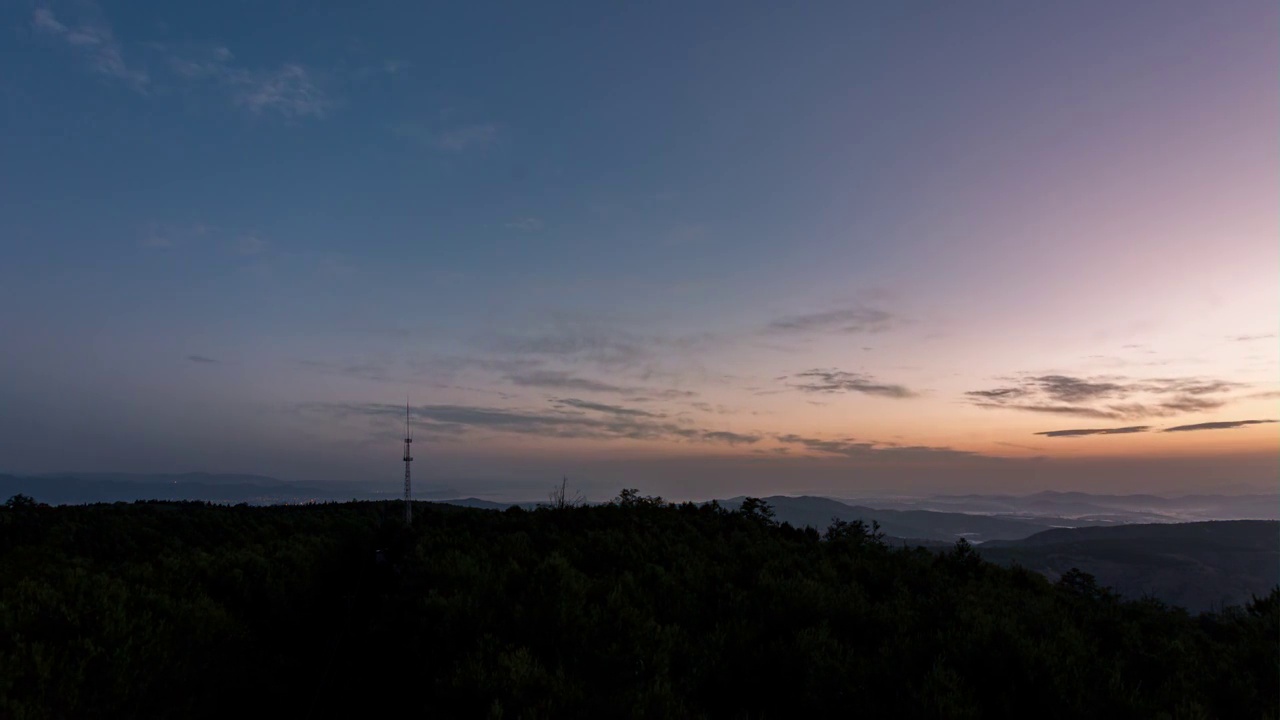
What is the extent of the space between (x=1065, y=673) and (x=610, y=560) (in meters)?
10.6

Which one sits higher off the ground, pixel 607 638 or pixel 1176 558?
pixel 607 638

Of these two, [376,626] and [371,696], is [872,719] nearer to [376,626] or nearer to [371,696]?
[371,696]

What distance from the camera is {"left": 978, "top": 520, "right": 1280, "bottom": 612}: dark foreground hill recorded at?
437 ft

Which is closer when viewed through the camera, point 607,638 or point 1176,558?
point 607,638

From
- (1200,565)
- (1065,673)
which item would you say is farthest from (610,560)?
(1200,565)

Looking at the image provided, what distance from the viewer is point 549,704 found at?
804cm

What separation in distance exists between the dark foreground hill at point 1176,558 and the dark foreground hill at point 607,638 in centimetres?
13078

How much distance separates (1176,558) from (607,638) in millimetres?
207673

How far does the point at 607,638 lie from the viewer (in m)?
10.7

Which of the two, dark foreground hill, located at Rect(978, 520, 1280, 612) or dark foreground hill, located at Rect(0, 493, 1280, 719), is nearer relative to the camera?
dark foreground hill, located at Rect(0, 493, 1280, 719)

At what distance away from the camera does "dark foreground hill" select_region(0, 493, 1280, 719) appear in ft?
29.1

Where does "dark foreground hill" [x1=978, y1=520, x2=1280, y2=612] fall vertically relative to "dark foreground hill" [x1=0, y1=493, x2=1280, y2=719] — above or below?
below

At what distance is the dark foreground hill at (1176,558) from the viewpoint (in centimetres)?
13325

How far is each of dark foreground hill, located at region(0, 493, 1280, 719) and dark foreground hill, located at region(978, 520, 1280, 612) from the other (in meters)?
131
